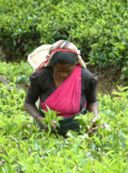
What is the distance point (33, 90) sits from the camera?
4.29m

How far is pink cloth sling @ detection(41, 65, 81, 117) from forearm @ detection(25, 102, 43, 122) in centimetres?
9

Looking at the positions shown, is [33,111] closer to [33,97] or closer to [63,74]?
[33,97]

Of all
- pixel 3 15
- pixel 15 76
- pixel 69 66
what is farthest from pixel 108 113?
pixel 3 15

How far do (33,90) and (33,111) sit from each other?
0.17 metres

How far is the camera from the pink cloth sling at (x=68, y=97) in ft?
13.6

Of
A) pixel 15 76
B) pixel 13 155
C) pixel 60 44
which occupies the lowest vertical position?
pixel 15 76

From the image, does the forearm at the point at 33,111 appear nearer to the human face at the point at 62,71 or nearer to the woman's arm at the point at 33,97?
the woman's arm at the point at 33,97

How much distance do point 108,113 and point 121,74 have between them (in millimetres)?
4202

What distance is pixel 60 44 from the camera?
13.4 feet

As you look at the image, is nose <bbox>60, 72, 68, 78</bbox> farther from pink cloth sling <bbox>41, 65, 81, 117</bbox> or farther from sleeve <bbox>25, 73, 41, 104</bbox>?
sleeve <bbox>25, 73, 41, 104</bbox>

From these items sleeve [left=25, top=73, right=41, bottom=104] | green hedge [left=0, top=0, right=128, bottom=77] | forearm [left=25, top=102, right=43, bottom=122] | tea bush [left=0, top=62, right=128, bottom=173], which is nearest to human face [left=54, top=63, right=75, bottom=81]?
sleeve [left=25, top=73, right=41, bottom=104]

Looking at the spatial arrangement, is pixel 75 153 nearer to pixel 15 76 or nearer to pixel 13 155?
pixel 13 155

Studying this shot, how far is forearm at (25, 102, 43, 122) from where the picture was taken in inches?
164

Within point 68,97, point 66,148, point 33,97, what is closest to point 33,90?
point 33,97
